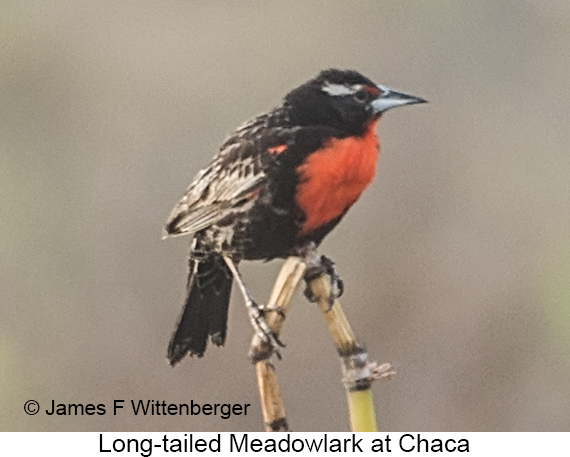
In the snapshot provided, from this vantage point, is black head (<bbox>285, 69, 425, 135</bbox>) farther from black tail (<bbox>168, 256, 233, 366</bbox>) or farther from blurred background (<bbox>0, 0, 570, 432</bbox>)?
black tail (<bbox>168, 256, 233, 366</bbox>)

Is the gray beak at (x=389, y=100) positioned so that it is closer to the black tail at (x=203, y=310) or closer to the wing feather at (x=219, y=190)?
the wing feather at (x=219, y=190)

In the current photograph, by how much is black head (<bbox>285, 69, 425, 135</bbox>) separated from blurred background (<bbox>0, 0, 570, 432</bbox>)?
27 millimetres

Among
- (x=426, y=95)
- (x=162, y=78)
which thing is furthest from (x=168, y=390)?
(x=426, y=95)

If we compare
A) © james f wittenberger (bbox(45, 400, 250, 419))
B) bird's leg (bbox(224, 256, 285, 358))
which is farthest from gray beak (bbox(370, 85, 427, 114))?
© james f wittenberger (bbox(45, 400, 250, 419))

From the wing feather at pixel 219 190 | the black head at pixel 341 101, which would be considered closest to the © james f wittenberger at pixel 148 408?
the wing feather at pixel 219 190

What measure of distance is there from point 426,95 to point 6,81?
61 cm

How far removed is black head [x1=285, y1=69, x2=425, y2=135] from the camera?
1101 millimetres

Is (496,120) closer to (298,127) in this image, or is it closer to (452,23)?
(452,23)

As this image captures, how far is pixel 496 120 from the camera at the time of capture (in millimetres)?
1171

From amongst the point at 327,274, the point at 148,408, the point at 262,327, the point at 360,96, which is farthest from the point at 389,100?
the point at 148,408

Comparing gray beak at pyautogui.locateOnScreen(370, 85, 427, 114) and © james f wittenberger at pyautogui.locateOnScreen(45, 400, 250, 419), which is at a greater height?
gray beak at pyautogui.locateOnScreen(370, 85, 427, 114)

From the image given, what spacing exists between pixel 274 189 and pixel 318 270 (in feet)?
0.41

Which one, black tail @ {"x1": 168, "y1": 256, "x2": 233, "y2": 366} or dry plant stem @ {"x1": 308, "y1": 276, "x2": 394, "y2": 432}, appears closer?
dry plant stem @ {"x1": 308, "y1": 276, "x2": 394, "y2": 432}

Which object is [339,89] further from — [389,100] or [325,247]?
[325,247]
